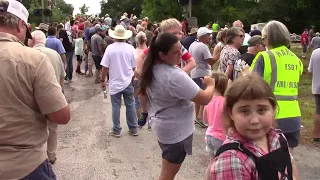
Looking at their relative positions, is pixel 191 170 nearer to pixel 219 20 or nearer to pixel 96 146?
pixel 96 146

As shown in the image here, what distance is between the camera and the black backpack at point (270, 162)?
200 cm

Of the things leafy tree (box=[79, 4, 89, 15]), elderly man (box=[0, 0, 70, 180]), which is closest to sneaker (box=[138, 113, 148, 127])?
elderly man (box=[0, 0, 70, 180])

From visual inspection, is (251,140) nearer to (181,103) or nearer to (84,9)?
(181,103)

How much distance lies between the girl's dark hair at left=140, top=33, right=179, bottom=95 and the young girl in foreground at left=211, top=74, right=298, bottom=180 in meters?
1.59

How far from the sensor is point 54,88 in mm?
2502

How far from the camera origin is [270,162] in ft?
6.62

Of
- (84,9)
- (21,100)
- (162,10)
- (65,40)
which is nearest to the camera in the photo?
(21,100)

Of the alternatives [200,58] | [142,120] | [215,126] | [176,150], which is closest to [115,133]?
[142,120]

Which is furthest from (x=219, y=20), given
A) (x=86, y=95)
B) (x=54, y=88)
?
(x=54, y=88)

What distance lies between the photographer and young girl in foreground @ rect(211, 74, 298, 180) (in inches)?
78.8

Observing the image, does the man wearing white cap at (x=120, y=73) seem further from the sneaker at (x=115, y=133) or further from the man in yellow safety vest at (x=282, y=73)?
the man in yellow safety vest at (x=282, y=73)

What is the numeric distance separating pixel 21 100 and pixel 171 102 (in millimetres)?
1543

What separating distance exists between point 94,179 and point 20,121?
286 cm

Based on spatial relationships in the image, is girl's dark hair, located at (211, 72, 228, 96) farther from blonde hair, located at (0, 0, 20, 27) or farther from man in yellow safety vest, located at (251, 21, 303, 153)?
blonde hair, located at (0, 0, 20, 27)
